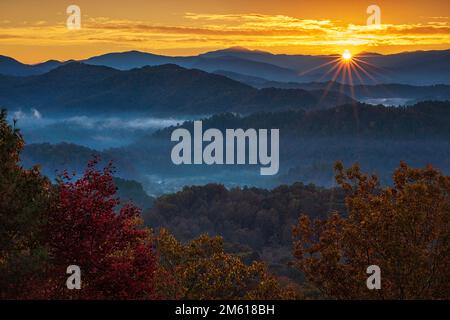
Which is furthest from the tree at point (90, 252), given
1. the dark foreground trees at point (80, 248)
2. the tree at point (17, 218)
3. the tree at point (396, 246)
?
the tree at point (396, 246)

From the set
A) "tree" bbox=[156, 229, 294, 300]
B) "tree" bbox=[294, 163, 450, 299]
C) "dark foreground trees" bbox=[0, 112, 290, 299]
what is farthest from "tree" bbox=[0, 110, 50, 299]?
"tree" bbox=[294, 163, 450, 299]

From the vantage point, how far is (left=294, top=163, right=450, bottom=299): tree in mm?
23812

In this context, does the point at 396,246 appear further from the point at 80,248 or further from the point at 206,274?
the point at 80,248

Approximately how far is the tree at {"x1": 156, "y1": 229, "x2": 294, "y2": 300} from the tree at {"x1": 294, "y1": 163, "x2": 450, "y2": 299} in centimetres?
216

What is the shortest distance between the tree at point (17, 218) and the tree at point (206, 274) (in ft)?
22.5

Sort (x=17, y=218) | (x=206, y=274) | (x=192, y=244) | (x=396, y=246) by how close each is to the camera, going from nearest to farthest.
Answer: (x=396, y=246), (x=17, y=218), (x=206, y=274), (x=192, y=244)

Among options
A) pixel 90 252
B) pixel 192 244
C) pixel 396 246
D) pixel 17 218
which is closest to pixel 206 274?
pixel 192 244

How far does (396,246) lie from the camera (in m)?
23.5

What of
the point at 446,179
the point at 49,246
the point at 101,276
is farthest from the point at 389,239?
the point at 49,246

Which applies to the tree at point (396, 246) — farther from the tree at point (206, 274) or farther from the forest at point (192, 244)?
the tree at point (206, 274)

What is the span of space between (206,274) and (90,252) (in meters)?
5.42

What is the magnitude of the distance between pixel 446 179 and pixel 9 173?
16976 millimetres

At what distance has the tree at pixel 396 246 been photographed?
23.8m
